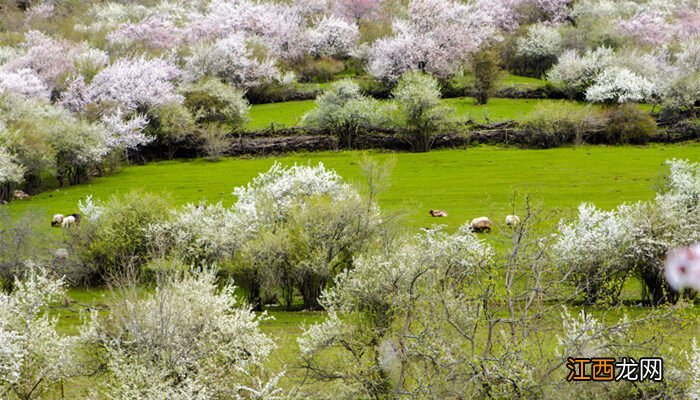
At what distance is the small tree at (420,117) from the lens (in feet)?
187

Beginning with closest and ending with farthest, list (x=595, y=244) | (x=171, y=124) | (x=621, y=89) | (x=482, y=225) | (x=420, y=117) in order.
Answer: (x=595, y=244), (x=482, y=225), (x=420, y=117), (x=171, y=124), (x=621, y=89)

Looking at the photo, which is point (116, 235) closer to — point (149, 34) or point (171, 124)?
point (171, 124)

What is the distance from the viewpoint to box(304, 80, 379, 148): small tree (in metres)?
59.3

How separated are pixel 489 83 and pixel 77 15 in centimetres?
7400

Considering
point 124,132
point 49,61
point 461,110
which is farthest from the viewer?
point 49,61

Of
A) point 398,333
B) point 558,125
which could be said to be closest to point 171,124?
point 558,125

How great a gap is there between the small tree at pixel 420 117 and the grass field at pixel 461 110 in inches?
106

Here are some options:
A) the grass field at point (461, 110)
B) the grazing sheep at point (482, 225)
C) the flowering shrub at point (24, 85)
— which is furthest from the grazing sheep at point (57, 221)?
the flowering shrub at point (24, 85)

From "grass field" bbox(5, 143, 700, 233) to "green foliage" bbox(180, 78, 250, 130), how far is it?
18.3 feet

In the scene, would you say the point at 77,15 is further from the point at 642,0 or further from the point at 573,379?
the point at 573,379

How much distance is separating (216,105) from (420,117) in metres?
17.5

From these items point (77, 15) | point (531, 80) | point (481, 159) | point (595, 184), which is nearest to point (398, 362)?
point (595, 184)

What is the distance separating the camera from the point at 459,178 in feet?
162

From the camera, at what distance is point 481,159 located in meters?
53.8
